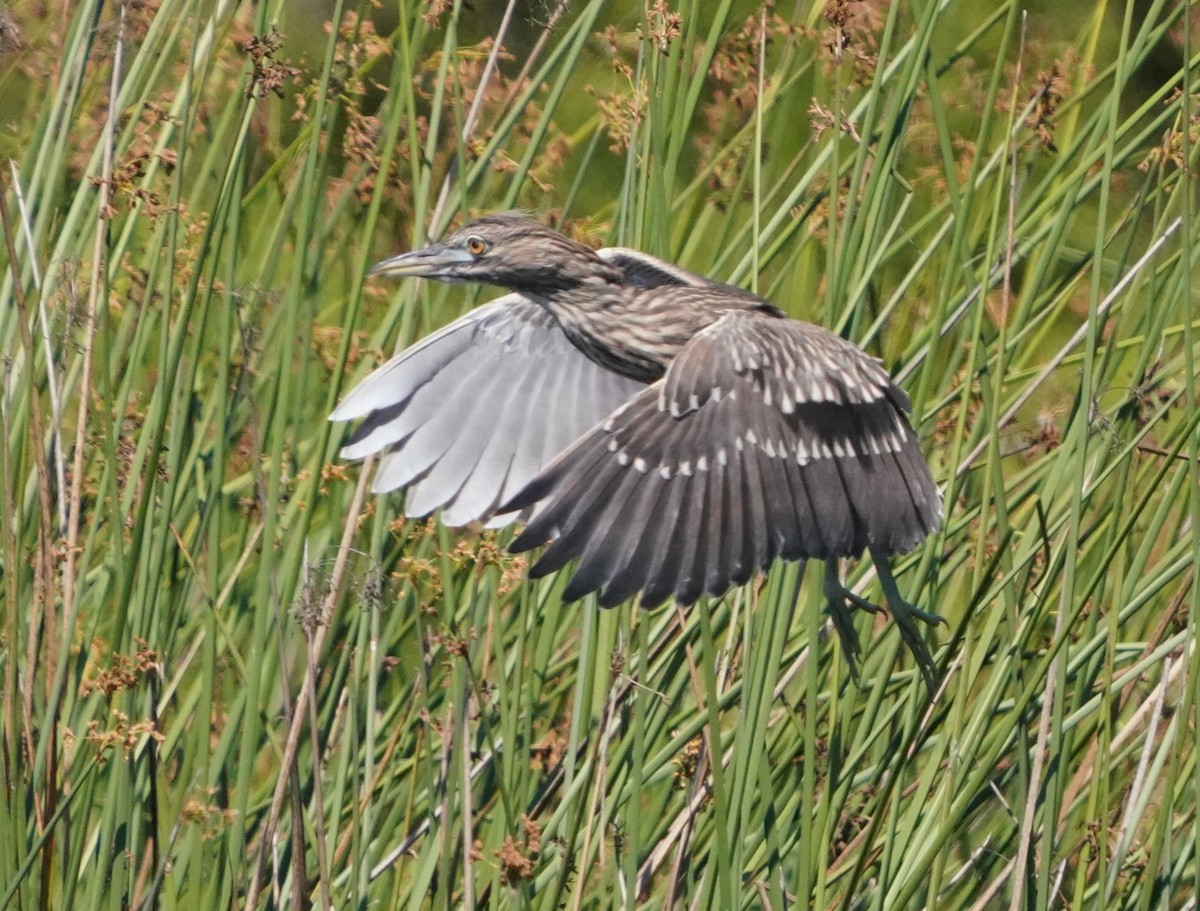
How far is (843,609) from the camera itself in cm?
222

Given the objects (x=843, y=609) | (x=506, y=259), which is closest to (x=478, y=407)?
(x=506, y=259)

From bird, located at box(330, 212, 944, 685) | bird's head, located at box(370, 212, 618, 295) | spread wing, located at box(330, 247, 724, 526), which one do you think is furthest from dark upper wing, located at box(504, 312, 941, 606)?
bird's head, located at box(370, 212, 618, 295)

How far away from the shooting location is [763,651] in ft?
6.51

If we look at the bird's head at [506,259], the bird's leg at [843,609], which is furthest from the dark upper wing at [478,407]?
the bird's leg at [843,609]

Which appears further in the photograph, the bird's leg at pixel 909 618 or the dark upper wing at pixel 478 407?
the dark upper wing at pixel 478 407

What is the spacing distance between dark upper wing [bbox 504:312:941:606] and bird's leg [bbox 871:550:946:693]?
0.07 metres

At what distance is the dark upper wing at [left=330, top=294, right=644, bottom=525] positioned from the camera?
2395mm

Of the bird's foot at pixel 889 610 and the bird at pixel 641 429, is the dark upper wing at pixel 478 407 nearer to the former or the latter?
the bird at pixel 641 429

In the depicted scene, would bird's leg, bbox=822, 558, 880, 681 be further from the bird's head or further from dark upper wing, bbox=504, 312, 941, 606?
the bird's head

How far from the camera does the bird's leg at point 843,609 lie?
219cm

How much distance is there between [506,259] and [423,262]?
20cm

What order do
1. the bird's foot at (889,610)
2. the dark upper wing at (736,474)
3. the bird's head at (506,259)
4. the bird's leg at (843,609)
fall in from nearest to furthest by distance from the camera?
the dark upper wing at (736,474), the bird's foot at (889,610), the bird's leg at (843,609), the bird's head at (506,259)

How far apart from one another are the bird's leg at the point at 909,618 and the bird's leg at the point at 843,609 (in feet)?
0.10

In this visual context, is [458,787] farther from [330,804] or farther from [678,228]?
[678,228]
